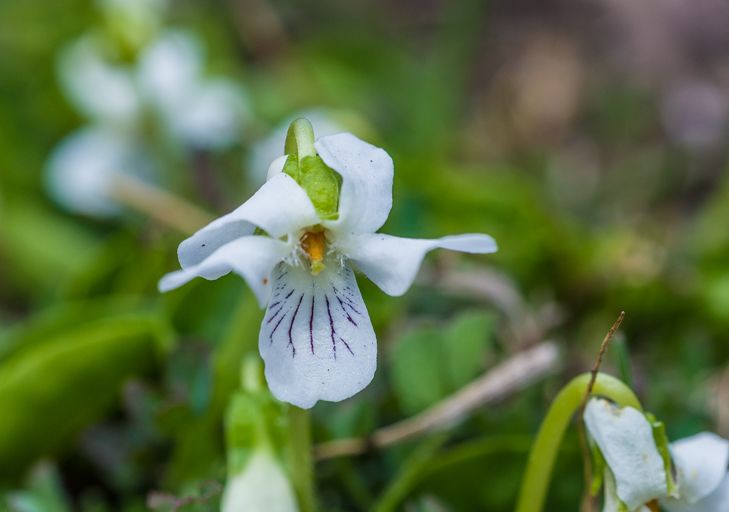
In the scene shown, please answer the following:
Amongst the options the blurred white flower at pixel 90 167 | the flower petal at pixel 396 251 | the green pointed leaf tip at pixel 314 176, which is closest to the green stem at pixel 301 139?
the green pointed leaf tip at pixel 314 176

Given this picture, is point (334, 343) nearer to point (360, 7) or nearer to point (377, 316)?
point (377, 316)

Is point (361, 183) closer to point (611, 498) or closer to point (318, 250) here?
point (318, 250)

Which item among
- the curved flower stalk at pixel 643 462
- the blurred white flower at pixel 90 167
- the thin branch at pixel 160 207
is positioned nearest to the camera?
the curved flower stalk at pixel 643 462

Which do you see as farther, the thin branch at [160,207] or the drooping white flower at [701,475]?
the thin branch at [160,207]

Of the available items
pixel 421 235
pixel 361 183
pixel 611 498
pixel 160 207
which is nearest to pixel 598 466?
pixel 611 498

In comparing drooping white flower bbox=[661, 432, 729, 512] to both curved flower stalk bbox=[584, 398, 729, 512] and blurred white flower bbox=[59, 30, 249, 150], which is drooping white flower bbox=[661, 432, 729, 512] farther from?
blurred white flower bbox=[59, 30, 249, 150]

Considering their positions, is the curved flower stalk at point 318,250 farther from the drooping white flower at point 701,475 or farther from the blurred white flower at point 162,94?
the blurred white flower at point 162,94

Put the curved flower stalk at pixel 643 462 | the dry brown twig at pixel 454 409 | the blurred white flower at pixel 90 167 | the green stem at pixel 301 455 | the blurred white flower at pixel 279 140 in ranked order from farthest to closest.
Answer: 1. the blurred white flower at pixel 90 167
2. the blurred white flower at pixel 279 140
3. the dry brown twig at pixel 454 409
4. the green stem at pixel 301 455
5. the curved flower stalk at pixel 643 462

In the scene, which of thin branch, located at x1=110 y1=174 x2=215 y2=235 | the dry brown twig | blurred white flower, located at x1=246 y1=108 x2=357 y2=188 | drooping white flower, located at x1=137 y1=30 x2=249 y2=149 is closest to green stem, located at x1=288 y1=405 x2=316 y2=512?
the dry brown twig
